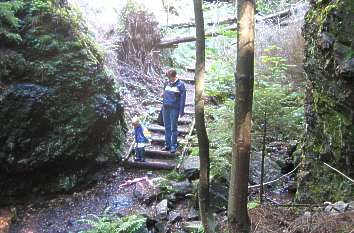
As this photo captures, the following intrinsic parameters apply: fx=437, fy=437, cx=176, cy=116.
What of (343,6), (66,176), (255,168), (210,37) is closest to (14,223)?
(66,176)

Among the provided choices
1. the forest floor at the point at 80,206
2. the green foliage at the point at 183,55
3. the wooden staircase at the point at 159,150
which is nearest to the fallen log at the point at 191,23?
the green foliage at the point at 183,55

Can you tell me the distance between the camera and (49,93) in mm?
9406

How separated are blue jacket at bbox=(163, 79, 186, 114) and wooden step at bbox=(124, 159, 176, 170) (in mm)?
1232

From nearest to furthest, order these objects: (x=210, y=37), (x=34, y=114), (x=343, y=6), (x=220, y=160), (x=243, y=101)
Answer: (x=243, y=101), (x=343, y=6), (x=220, y=160), (x=34, y=114), (x=210, y=37)

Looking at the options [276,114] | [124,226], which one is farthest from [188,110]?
[124,226]

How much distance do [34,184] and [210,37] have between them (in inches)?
377

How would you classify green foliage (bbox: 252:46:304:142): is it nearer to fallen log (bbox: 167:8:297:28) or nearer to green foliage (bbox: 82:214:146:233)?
green foliage (bbox: 82:214:146:233)

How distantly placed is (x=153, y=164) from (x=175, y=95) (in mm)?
1669

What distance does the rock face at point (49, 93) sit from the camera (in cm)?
911

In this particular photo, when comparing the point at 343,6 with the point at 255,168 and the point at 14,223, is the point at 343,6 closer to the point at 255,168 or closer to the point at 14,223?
the point at 255,168

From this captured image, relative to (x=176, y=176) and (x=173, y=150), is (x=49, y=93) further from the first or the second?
(x=176, y=176)

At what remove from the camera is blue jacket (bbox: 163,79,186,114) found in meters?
9.72

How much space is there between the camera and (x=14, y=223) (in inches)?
323

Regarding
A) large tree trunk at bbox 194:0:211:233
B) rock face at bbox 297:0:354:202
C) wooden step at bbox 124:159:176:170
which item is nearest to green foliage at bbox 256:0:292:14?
wooden step at bbox 124:159:176:170
